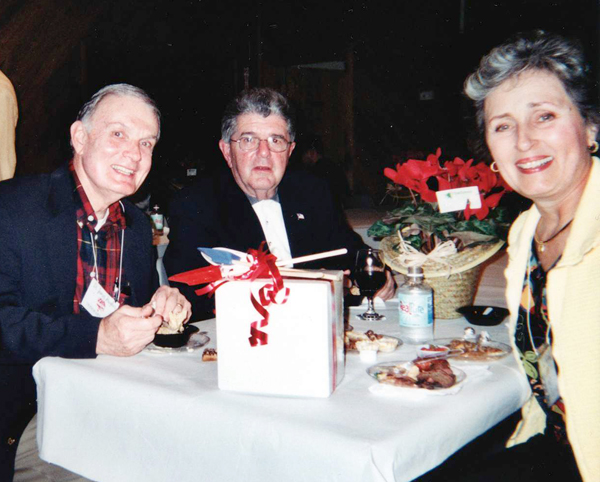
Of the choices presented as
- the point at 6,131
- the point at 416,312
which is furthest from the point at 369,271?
the point at 6,131

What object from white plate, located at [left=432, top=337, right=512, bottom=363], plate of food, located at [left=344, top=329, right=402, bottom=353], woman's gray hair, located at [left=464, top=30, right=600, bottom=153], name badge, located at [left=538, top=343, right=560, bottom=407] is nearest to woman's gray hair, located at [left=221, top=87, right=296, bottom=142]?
woman's gray hair, located at [left=464, top=30, right=600, bottom=153]

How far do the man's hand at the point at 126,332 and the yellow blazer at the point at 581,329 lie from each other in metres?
0.88

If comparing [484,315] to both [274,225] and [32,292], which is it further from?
[32,292]

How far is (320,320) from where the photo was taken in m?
1.00

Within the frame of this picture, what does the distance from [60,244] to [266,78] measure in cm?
758

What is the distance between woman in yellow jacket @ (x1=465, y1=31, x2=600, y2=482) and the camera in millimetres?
1136

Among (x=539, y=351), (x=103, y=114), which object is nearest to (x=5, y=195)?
(x=103, y=114)

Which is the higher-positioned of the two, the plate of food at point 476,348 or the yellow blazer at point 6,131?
the yellow blazer at point 6,131

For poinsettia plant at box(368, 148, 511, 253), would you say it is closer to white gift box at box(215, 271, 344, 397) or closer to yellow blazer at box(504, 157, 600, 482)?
yellow blazer at box(504, 157, 600, 482)

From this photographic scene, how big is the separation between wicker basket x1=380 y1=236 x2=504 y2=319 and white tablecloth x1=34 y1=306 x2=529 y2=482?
380mm

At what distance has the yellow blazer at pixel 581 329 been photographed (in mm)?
1108

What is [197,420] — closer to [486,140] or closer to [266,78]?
[486,140]

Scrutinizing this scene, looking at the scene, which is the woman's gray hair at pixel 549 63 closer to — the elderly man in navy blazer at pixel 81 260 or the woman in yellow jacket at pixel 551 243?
the woman in yellow jacket at pixel 551 243

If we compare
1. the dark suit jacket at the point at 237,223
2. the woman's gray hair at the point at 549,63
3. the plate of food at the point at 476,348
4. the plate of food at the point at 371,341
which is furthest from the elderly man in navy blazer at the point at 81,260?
the woman's gray hair at the point at 549,63
